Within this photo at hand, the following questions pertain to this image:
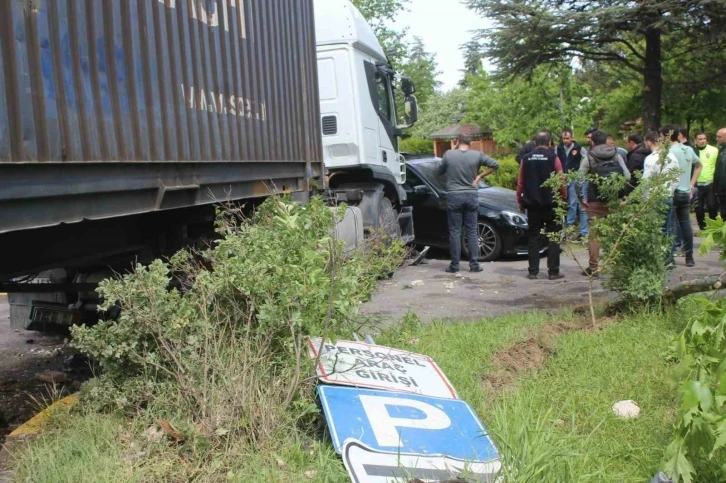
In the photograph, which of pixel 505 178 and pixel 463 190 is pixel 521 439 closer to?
pixel 463 190

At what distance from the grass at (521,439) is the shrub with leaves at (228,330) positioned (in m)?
0.22

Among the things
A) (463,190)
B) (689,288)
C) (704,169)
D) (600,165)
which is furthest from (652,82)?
(689,288)

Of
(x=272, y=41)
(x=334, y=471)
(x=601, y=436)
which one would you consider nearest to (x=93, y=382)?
(x=334, y=471)

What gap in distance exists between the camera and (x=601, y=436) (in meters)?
3.63

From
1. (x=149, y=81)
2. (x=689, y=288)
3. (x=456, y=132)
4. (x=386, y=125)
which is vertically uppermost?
(x=456, y=132)

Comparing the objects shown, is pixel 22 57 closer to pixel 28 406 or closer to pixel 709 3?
pixel 28 406

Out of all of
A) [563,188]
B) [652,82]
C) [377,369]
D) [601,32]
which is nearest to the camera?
[377,369]

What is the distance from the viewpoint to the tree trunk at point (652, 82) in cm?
1733

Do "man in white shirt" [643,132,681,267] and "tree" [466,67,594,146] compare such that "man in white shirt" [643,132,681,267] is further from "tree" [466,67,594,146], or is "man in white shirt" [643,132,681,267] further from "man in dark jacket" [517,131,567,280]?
A: "tree" [466,67,594,146]

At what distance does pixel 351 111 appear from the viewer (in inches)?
365

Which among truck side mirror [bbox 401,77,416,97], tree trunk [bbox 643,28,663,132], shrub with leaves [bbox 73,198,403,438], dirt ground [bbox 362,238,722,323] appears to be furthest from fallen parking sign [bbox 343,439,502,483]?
tree trunk [bbox 643,28,663,132]

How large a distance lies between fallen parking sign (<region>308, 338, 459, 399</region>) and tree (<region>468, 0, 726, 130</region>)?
14.8 metres

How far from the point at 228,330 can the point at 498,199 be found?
8280 mm

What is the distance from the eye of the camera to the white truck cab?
30.4 ft
